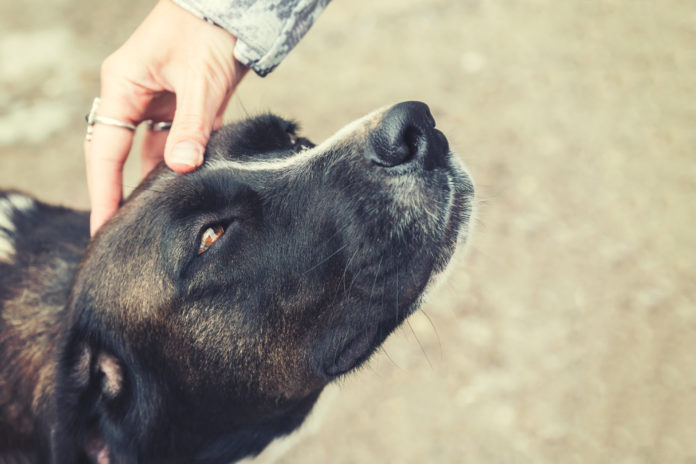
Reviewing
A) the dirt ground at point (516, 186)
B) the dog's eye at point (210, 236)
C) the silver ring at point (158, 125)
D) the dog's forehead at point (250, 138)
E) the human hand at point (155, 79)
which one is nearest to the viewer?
the dog's eye at point (210, 236)

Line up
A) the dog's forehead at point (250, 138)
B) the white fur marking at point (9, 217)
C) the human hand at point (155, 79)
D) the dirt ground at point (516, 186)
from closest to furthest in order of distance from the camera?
1. the dog's forehead at point (250, 138)
2. the human hand at point (155, 79)
3. the white fur marking at point (9, 217)
4. the dirt ground at point (516, 186)

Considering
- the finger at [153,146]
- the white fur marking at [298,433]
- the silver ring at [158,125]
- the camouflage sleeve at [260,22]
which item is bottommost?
the white fur marking at [298,433]

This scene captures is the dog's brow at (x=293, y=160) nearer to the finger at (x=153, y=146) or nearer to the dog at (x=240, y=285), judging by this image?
the dog at (x=240, y=285)

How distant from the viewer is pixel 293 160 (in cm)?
251

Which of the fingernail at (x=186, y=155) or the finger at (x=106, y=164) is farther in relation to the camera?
the finger at (x=106, y=164)

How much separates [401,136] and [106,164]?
1.60 m

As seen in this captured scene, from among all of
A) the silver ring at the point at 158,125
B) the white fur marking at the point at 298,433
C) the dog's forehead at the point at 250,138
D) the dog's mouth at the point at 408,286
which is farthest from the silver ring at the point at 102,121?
the white fur marking at the point at 298,433

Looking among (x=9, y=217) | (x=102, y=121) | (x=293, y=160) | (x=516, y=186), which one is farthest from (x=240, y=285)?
(x=516, y=186)

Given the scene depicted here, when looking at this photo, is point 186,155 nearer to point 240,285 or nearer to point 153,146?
point 240,285

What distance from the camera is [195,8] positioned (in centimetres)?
281

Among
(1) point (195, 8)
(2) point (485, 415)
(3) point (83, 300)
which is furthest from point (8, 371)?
(2) point (485, 415)

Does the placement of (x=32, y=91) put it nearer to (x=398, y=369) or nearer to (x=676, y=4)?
(x=398, y=369)

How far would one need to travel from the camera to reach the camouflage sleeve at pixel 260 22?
2807 millimetres

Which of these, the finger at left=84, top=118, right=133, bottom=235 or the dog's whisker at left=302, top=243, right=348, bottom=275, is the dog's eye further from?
the finger at left=84, top=118, right=133, bottom=235
